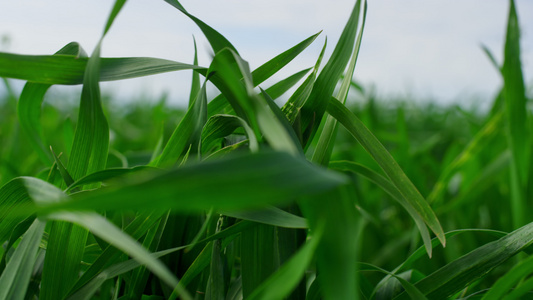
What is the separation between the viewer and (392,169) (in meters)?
0.35

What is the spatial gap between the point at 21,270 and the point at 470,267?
0.31m

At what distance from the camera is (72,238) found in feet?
1.22

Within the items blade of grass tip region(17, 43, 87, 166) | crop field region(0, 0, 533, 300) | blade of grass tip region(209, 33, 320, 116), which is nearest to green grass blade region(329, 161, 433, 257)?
crop field region(0, 0, 533, 300)

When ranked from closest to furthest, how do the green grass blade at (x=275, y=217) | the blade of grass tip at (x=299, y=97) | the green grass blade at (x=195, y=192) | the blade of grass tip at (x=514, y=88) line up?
the green grass blade at (x=195, y=192) → the green grass blade at (x=275, y=217) → the blade of grass tip at (x=299, y=97) → the blade of grass tip at (x=514, y=88)

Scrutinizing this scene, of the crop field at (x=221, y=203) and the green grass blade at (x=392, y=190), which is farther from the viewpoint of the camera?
the green grass blade at (x=392, y=190)

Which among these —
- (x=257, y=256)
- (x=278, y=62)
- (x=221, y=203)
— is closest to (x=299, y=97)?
(x=278, y=62)

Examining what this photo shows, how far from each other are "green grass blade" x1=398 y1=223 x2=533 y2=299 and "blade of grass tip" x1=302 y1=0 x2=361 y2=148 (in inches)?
5.6

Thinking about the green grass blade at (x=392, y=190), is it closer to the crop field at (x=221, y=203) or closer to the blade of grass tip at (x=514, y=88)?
the crop field at (x=221, y=203)

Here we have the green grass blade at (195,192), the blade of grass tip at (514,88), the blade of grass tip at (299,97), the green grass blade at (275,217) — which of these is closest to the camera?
the green grass blade at (195,192)

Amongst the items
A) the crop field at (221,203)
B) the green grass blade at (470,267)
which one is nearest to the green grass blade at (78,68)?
the crop field at (221,203)

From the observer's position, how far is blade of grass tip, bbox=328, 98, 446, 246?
13.5 inches

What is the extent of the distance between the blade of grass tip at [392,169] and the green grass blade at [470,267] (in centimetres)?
3

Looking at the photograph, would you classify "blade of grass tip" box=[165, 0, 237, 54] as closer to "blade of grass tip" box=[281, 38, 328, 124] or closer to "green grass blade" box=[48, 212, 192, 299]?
"blade of grass tip" box=[281, 38, 328, 124]

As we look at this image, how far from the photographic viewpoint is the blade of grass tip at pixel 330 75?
1.23 feet
